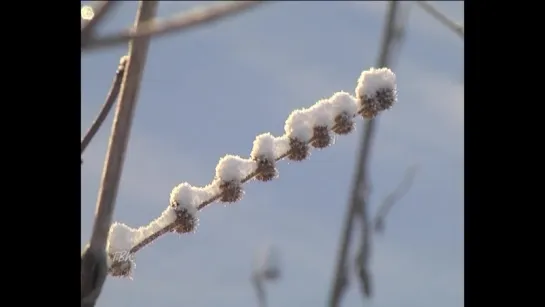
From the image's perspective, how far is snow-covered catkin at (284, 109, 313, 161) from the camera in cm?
95

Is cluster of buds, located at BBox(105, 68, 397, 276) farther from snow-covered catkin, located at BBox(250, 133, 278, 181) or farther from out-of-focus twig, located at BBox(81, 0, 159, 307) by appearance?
out-of-focus twig, located at BBox(81, 0, 159, 307)

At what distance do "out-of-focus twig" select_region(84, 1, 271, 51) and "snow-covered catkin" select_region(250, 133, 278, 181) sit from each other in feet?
1.31

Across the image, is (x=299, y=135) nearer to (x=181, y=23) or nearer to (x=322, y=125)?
(x=322, y=125)

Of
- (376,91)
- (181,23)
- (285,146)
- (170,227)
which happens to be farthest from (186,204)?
(181,23)

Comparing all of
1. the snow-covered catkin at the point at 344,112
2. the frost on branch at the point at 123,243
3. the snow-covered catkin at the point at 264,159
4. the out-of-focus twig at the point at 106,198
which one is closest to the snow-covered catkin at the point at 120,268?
the frost on branch at the point at 123,243

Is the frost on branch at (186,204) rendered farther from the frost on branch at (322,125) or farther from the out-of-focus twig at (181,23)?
the out-of-focus twig at (181,23)

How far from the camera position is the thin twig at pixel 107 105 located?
779 millimetres

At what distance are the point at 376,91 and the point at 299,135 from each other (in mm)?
127

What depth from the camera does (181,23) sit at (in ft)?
1.58
